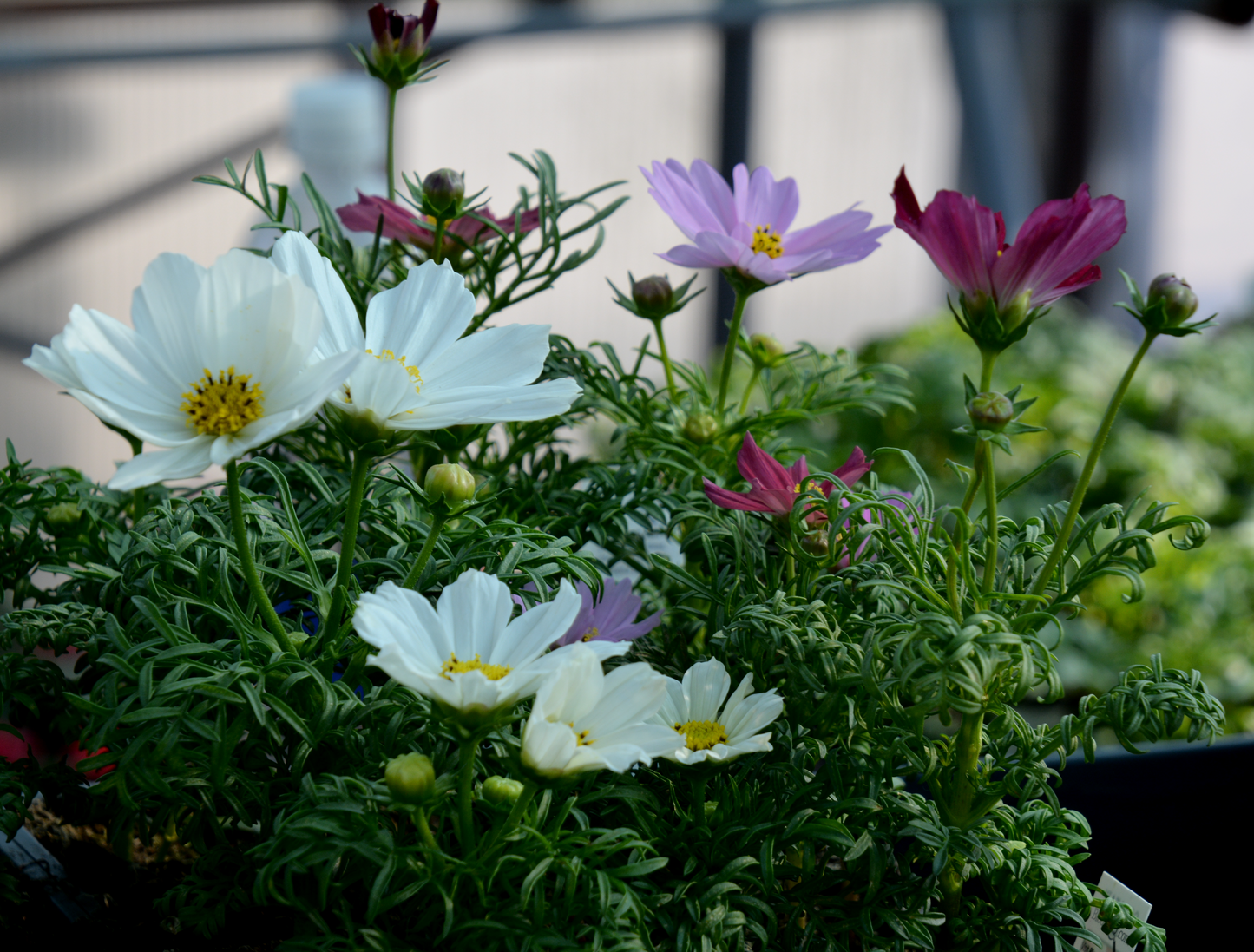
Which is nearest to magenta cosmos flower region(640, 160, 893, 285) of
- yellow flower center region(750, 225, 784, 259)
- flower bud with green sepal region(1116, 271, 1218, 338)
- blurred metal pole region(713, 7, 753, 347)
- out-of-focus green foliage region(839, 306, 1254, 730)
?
yellow flower center region(750, 225, 784, 259)

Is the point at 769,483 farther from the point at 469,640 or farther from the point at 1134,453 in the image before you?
the point at 1134,453

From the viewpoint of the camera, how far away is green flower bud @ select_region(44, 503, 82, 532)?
47cm

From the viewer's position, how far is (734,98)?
2.12 metres

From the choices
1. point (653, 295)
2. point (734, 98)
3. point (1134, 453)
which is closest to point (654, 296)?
point (653, 295)

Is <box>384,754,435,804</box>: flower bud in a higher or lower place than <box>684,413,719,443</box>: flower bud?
lower

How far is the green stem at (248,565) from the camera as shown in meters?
0.32

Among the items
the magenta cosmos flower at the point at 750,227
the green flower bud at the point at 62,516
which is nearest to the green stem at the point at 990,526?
the magenta cosmos flower at the point at 750,227

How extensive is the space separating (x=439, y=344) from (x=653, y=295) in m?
0.13

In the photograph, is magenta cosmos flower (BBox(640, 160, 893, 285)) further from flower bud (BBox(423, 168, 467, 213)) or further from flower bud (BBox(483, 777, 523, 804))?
flower bud (BBox(483, 777, 523, 804))

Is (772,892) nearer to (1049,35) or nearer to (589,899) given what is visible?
(589,899)

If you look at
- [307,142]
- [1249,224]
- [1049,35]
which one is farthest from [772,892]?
[1249,224]

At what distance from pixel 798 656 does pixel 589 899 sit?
10 cm

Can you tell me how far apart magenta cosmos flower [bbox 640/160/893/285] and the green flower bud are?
0.26 meters

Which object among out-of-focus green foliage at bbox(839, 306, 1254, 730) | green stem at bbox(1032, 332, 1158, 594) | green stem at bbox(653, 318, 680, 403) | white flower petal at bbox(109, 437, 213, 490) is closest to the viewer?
white flower petal at bbox(109, 437, 213, 490)
